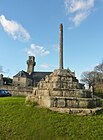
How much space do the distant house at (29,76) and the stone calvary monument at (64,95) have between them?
6417 cm

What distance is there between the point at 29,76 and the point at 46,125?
7340cm

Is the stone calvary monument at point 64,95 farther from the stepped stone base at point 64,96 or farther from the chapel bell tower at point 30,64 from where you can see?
the chapel bell tower at point 30,64

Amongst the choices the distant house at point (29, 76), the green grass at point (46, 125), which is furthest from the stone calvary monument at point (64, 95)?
the distant house at point (29, 76)

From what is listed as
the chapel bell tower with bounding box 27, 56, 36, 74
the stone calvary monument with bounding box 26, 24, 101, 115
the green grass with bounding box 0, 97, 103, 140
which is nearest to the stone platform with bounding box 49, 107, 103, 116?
the stone calvary monument with bounding box 26, 24, 101, 115

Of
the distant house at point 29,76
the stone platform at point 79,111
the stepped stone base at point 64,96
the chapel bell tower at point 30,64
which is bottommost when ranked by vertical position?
the stone platform at point 79,111

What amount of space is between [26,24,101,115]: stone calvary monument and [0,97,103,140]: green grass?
81 centimetres

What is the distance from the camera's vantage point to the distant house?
8306cm

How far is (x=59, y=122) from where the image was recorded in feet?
41.0

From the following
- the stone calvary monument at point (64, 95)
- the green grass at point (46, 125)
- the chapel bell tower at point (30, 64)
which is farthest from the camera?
the chapel bell tower at point (30, 64)

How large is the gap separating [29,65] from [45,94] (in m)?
73.7

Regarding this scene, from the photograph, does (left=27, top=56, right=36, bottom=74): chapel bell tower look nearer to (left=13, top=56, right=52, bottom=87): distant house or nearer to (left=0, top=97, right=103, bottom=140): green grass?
(left=13, top=56, right=52, bottom=87): distant house

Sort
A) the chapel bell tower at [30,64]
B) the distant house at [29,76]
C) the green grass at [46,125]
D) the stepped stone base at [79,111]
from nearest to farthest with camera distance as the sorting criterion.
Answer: the green grass at [46,125] < the stepped stone base at [79,111] < the distant house at [29,76] < the chapel bell tower at [30,64]

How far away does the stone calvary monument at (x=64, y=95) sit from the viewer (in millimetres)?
15070

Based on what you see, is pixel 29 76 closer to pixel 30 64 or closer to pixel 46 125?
pixel 30 64
